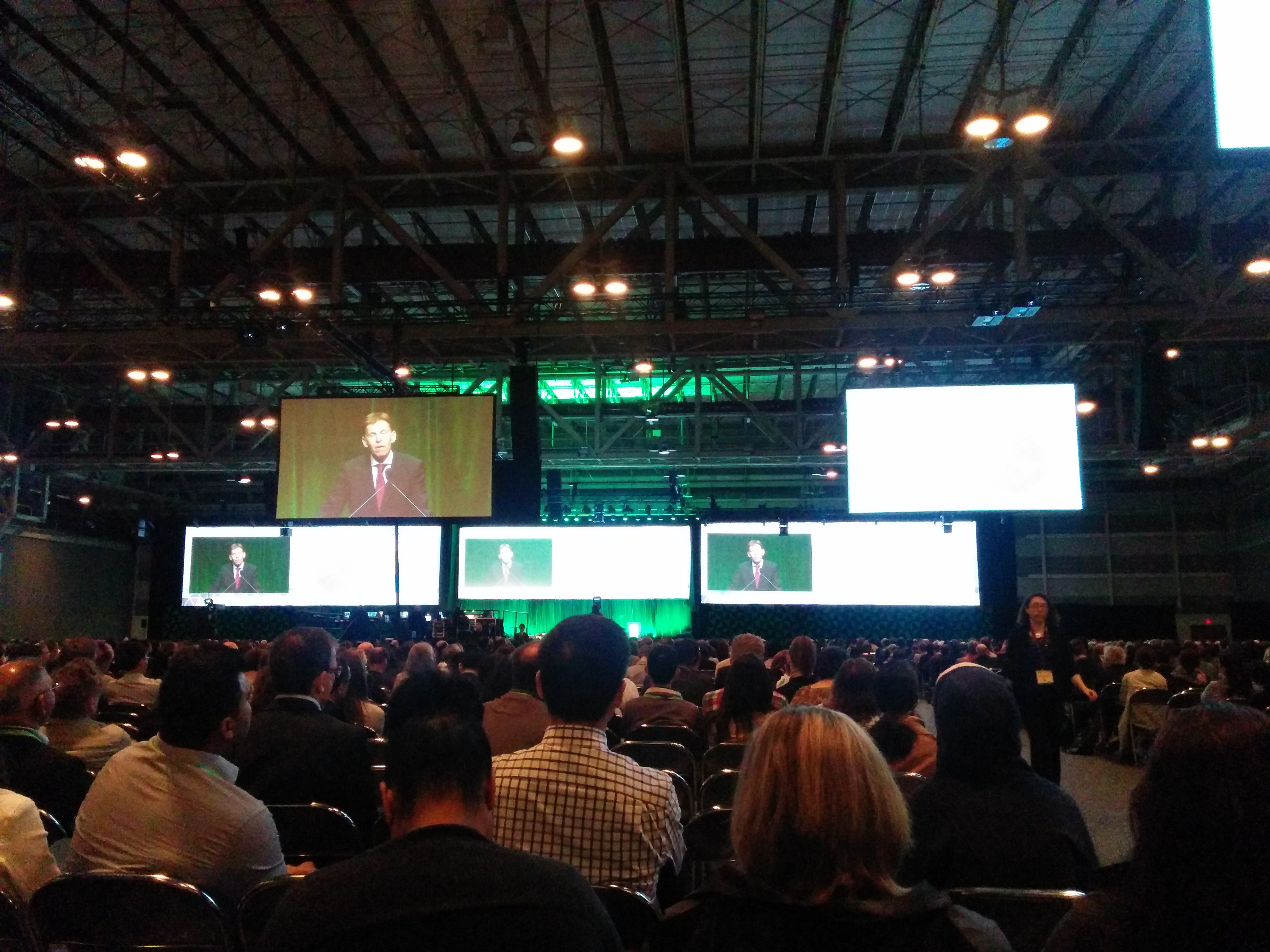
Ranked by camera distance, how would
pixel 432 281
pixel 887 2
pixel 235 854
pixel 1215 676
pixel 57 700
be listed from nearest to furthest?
pixel 235 854 → pixel 57 700 → pixel 887 2 → pixel 1215 676 → pixel 432 281

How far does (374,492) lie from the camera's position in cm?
1132

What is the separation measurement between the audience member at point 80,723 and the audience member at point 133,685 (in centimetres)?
219

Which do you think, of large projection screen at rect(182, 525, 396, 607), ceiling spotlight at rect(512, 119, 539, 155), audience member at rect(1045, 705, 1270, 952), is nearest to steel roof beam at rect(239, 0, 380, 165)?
ceiling spotlight at rect(512, 119, 539, 155)

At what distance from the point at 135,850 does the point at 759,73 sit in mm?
8390

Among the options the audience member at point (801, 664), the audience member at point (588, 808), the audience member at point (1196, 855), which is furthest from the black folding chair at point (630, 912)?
the audience member at point (801, 664)

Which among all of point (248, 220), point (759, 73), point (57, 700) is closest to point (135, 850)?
point (57, 700)

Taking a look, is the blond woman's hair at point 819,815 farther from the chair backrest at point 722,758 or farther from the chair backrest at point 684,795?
the chair backrest at point 722,758

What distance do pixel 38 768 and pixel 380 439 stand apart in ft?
27.2

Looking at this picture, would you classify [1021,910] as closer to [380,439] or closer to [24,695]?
[24,695]

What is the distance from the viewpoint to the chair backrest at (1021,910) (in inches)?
77.9

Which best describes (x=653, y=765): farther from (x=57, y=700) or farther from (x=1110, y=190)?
(x=1110, y=190)

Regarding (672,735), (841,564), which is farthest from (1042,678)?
(841,564)

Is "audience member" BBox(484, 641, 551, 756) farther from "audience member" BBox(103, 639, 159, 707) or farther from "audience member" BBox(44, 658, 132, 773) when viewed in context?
"audience member" BBox(103, 639, 159, 707)

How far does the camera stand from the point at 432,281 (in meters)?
11.6
